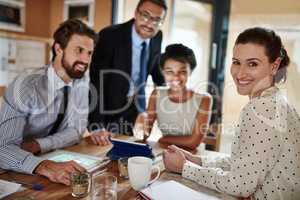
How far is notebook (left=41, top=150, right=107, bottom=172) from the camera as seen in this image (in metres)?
1.25

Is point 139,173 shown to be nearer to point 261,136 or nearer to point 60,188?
point 60,188

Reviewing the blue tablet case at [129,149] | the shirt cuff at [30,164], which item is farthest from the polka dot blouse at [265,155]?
the shirt cuff at [30,164]

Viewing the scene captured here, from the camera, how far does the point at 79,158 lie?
4.37 ft

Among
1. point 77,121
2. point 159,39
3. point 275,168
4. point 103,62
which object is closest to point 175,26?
point 159,39

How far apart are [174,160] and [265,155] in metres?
0.38

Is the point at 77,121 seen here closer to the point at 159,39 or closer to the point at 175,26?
the point at 159,39

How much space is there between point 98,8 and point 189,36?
912 millimetres

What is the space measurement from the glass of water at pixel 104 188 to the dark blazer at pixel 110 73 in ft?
4.15

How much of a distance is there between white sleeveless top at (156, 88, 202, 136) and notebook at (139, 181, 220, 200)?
2.74ft

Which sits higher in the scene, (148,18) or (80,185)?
(148,18)

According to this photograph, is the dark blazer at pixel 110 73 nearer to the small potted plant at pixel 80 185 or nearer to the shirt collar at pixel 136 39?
the shirt collar at pixel 136 39

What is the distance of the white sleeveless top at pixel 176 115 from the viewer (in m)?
1.89

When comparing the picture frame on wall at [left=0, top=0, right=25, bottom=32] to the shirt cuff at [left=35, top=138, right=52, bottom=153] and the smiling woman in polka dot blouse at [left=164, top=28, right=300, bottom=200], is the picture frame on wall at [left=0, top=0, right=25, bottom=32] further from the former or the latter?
the smiling woman in polka dot blouse at [left=164, top=28, right=300, bottom=200]

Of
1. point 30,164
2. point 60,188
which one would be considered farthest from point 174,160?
point 30,164
